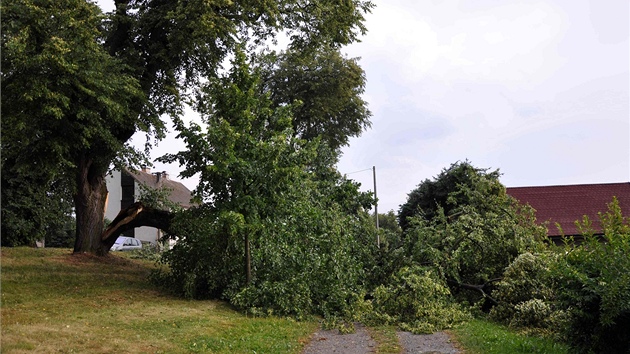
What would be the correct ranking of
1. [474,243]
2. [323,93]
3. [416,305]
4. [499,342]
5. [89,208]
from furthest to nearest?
[323,93]
[89,208]
[474,243]
[416,305]
[499,342]

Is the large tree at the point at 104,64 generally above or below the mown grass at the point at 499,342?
above

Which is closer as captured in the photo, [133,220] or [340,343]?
[340,343]

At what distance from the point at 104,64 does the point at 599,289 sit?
13.4m

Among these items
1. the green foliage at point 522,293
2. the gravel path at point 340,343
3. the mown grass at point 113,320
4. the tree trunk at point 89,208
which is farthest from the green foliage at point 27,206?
the green foliage at point 522,293

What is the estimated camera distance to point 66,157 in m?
18.7

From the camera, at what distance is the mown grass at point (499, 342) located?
10281 mm

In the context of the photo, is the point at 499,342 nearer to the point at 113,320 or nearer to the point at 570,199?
the point at 113,320

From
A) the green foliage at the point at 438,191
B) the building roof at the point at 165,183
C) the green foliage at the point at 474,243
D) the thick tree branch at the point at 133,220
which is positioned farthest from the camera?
the building roof at the point at 165,183

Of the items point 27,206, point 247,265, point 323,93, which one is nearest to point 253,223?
point 247,265

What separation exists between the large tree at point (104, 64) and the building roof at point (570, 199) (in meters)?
19.2

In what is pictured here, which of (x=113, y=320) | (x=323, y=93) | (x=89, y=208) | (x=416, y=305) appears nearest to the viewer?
(x=113, y=320)

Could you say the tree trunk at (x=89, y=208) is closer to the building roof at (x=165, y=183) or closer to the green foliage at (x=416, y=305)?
the green foliage at (x=416, y=305)

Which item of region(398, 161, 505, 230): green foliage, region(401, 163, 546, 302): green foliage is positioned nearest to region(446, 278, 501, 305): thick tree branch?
region(401, 163, 546, 302): green foliage

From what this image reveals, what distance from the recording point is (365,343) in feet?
39.2
